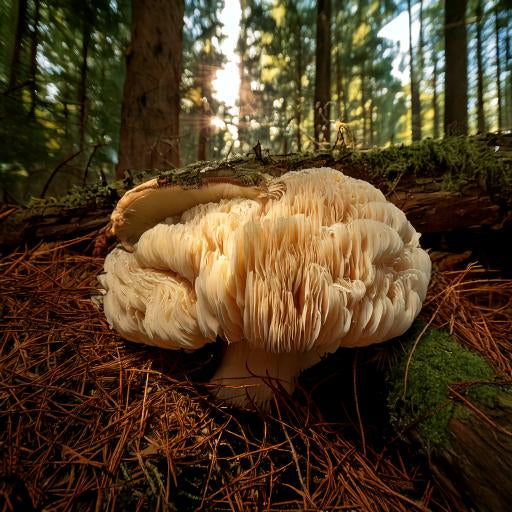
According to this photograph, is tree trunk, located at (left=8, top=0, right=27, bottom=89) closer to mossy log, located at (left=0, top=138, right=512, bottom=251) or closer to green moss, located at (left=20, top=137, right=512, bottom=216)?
mossy log, located at (left=0, top=138, right=512, bottom=251)

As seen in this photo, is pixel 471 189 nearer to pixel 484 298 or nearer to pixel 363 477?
pixel 484 298

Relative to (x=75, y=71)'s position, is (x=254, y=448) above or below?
Answer: below

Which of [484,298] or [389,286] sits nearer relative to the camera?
[389,286]

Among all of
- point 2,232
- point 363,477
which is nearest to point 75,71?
point 2,232

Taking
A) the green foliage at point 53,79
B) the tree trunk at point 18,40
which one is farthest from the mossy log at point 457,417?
the tree trunk at point 18,40

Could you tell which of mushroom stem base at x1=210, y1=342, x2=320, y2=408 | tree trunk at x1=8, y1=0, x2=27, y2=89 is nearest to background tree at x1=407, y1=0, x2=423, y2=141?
tree trunk at x1=8, y1=0, x2=27, y2=89

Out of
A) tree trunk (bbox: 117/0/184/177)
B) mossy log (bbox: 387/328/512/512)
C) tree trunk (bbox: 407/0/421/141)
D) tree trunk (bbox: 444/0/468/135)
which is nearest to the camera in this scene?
mossy log (bbox: 387/328/512/512)
